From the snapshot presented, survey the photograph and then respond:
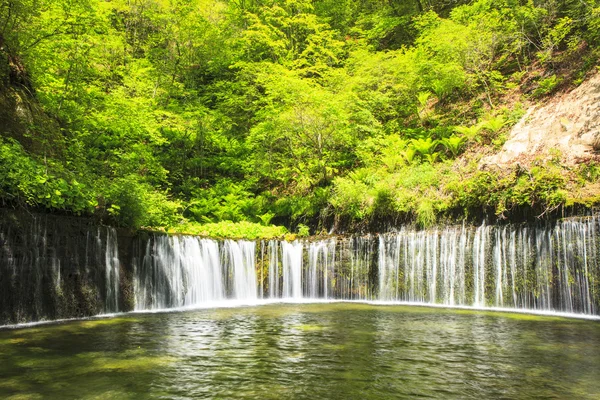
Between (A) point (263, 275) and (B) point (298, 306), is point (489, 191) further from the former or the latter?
(A) point (263, 275)

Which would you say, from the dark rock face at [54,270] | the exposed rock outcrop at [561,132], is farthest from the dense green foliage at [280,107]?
the exposed rock outcrop at [561,132]

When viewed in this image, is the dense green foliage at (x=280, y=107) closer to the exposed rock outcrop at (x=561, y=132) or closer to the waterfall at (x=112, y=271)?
the waterfall at (x=112, y=271)

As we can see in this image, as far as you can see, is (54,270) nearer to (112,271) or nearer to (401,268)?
(112,271)

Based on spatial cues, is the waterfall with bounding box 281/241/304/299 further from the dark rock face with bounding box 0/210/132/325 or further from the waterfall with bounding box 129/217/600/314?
the dark rock face with bounding box 0/210/132/325

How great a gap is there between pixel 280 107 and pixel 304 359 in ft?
47.9

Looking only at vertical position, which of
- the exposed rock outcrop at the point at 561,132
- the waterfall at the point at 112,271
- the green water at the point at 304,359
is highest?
the exposed rock outcrop at the point at 561,132

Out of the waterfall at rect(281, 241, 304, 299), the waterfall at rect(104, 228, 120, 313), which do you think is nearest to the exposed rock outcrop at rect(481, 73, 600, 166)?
the waterfall at rect(281, 241, 304, 299)

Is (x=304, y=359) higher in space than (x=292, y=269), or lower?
lower

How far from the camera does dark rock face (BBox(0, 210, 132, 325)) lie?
8.42m

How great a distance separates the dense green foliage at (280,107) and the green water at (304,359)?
12.5 feet

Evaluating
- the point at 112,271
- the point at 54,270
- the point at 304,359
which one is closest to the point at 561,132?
the point at 304,359

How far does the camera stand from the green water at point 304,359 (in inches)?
171

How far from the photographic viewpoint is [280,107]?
1870 centimetres

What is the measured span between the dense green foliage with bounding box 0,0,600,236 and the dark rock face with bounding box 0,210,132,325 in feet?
1.81
